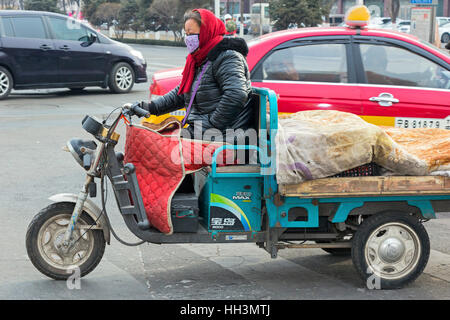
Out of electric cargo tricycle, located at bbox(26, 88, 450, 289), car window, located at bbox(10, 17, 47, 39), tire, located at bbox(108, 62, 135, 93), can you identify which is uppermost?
car window, located at bbox(10, 17, 47, 39)

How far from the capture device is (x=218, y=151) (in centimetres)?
482

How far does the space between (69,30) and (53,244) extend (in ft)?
40.1

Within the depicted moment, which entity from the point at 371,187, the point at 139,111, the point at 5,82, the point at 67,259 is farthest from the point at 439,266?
the point at 5,82

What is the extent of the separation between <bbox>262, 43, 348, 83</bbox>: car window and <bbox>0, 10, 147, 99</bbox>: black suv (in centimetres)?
958

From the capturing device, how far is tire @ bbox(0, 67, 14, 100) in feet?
50.9

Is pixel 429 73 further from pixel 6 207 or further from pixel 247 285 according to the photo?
pixel 6 207

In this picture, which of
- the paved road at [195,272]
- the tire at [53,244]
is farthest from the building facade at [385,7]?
the tire at [53,244]

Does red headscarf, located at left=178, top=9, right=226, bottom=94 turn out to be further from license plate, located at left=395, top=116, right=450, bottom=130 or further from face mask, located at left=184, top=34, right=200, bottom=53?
license plate, located at left=395, top=116, right=450, bottom=130

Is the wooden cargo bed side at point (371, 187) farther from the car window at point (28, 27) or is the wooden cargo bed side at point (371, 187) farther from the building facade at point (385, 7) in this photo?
the building facade at point (385, 7)

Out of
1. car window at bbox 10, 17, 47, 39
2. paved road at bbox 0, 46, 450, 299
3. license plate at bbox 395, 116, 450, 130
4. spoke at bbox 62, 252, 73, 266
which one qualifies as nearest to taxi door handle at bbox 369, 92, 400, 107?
license plate at bbox 395, 116, 450, 130

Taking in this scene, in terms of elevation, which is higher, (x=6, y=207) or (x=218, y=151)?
(x=218, y=151)

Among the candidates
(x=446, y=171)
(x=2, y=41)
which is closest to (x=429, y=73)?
(x=446, y=171)
